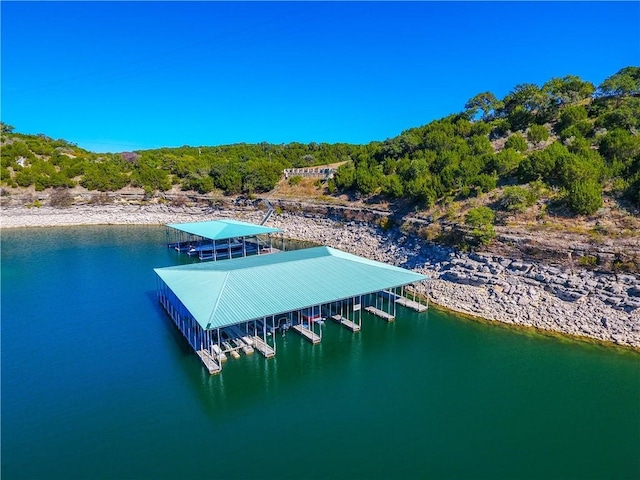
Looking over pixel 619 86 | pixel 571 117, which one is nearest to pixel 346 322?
pixel 571 117

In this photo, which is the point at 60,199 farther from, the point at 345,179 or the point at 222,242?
the point at 345,179

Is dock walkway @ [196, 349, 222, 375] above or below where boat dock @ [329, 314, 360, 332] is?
below

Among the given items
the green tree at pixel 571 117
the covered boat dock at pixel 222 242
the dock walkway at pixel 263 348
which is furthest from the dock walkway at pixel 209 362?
the green tree at pixel 571 117

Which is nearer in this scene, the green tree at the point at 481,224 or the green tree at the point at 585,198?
the green tree at the point at 585,198

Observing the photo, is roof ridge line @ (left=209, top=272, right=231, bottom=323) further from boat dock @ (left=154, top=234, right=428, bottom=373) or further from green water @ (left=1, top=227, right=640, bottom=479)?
green water @ (left=1, top=227, right=640, bottom=479)

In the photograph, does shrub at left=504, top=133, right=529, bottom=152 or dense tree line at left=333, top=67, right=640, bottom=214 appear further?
shrub at left=504, top=133, right=529, bottom=152

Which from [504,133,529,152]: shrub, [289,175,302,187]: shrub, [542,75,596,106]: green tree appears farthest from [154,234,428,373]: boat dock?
[542,75,596,106]: green tree

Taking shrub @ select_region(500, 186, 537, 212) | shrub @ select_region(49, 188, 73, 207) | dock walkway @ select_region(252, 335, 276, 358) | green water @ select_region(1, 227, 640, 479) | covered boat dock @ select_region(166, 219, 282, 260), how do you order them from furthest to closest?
shrub @ select_region(49, 188, 73, 207) < covered boat dock @ select_region(166, 219, 282, 260) < shrub @ select_region(500, 186, 537, 212) < dock walkway @ select_region(252, 335, 276, 358) < green water @ select_region(1, 227, 640, 479)

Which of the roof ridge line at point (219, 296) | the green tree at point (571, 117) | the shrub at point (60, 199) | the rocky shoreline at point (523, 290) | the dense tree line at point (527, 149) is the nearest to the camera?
the roof ridge line at point (219, 296)

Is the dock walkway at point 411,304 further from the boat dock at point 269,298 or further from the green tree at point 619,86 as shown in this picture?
the green tree at point 619,86

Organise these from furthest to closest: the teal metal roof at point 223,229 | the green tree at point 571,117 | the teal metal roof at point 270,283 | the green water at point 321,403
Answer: the green tree at point 571,117 < the teal metal roof at point 223,229 < the teal metal roof at point 270,283 < the green water at point 321,403
